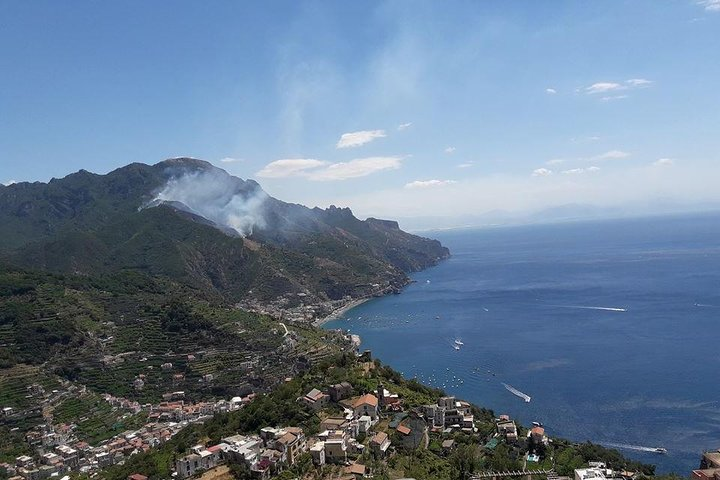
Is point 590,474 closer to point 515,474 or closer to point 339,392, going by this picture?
point 515,474

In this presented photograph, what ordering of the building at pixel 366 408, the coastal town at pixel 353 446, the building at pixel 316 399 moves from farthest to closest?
1. the building at pixel 316 399
2. the building at pixel 366 408
3. the coastal town at pixel 353 446

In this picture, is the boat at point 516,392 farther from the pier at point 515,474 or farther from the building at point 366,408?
the pier at point 515,474

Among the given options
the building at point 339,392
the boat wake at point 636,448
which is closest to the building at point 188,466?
the building at point 339,392

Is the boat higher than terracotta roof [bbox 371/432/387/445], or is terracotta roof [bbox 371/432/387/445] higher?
terracotta roof [bbox 371/432/387/445]

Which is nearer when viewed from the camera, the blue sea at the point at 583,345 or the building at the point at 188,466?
the building at the point at 188,466

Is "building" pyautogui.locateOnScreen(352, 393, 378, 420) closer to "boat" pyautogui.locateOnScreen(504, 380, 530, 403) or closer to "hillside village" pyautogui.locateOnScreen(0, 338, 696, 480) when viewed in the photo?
"hillside village" pyautogui.locateOnScreen(0, 338, 696, 480)

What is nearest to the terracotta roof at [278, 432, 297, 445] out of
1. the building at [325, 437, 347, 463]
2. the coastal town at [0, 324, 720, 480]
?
the coastal town at [0, 324, 720, 480]

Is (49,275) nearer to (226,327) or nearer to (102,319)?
(102,319)
